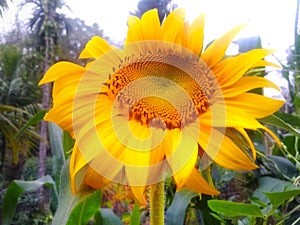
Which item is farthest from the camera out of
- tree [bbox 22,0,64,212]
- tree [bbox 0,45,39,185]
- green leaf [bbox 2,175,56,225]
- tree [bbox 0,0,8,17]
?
tree [bbox 22,0,64,212]

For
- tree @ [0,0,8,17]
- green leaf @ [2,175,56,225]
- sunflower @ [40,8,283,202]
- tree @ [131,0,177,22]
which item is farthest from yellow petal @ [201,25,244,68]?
tree @ [0,0,8,17]

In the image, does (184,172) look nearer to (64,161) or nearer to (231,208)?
(231,208)

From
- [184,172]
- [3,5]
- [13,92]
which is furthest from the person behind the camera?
[13,92]

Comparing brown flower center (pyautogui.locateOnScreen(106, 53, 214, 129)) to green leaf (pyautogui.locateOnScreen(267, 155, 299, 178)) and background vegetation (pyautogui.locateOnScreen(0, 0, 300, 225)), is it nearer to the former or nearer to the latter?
background vegetation (pyautogui.locateOnScreen(0, 0, 300, 225))

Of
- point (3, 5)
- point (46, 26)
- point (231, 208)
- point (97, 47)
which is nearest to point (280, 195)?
point (231, 208)

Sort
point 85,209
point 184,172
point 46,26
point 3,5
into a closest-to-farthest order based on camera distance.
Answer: point 184,172 → point 85,209 → point 3,5 → point 46,26

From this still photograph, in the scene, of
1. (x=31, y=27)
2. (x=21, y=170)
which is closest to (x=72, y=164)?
(x=21, y=170)

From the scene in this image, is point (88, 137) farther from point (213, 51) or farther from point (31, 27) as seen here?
point (31, 27)

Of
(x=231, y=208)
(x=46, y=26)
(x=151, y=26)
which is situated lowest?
(x=46, y=26)
